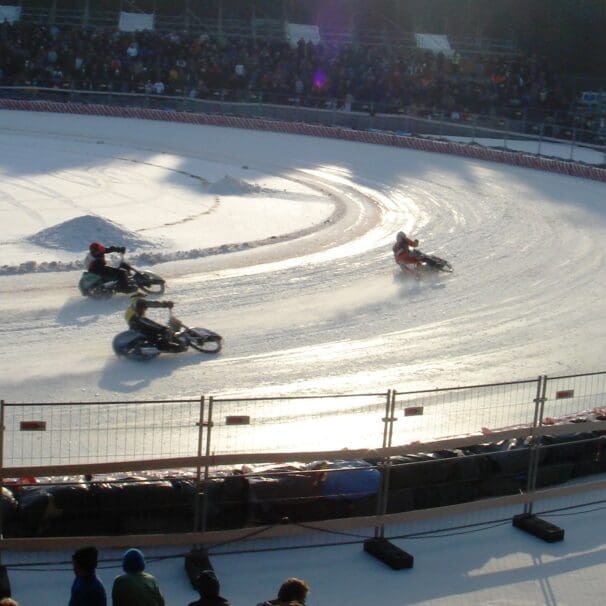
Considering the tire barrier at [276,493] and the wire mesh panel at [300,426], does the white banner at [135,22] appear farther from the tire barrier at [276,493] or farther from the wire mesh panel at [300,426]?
the tire barrier at [276,493]

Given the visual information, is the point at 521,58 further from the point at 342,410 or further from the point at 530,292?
the point at 342,410

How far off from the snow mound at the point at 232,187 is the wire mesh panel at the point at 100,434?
14.2 metres

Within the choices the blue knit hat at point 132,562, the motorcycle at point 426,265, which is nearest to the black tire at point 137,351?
the motorcycle at point 426,265

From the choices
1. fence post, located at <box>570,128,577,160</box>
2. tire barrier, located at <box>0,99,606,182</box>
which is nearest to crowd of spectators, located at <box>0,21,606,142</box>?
tire barrier, located at <box>0,99,606,182</box>

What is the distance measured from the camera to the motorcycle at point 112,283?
45.7 feet

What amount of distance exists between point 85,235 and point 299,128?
56.9 feet

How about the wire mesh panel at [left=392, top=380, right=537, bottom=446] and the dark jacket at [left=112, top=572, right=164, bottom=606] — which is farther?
the wire mesh panel at [left=392, top=380, right=537, bottom=446]

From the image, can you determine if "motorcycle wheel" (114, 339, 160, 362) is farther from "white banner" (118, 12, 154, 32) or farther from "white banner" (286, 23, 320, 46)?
"white banner" (286, 23, 320, 46)

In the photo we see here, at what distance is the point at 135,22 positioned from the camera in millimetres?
42969

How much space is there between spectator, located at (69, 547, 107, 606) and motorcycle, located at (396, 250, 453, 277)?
11.8 meters

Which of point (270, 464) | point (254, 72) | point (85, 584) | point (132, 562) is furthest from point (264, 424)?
point (254, 72)

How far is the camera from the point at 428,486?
8.11 meters

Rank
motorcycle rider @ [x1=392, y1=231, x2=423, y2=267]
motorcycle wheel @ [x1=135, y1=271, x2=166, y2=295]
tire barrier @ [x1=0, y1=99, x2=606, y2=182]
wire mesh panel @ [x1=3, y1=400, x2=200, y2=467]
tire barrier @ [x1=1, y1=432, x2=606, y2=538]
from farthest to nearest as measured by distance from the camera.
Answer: tire barrier @ [x1=0, y1=99, x2=606, y2=182] → motorcycle rider @ [x1=392, y1=231, x2=423, y2=267] → motorcycle wheel @ [x1=135, y1=271, x2=166, y2=295] → wire mesh panel @ [x1=3, y1=400, x2=200, y2=467] → tire barrier @ [x1=1, y1=432, x2=606, y2=538]

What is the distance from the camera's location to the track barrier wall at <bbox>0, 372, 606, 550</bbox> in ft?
23.3
